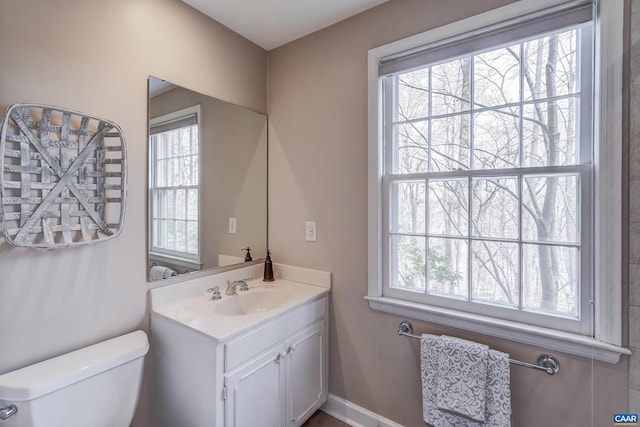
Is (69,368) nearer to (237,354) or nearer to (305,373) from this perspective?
(237,354)

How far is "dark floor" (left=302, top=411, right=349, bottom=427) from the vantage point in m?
1.75

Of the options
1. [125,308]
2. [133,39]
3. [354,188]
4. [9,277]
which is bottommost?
[125,308]

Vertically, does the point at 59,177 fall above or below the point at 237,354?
above

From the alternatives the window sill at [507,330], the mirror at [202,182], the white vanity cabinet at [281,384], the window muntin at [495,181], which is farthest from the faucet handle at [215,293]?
the window muntin at [495,181]

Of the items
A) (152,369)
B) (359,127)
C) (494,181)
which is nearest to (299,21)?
(359,127)

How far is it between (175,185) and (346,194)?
975mm

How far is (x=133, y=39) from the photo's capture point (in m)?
1.41

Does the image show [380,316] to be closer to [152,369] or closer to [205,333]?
[205,333]

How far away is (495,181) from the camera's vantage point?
4.52 ft

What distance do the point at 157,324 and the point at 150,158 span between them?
2.71ft

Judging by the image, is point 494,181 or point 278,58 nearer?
point 494,181

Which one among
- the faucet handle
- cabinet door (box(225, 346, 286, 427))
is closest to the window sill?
cabinet door (box(225, 346, 286, 427))

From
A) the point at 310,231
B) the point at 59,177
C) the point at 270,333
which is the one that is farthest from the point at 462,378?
the point at 59,177

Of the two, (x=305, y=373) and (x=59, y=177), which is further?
(x=305, y=373)
